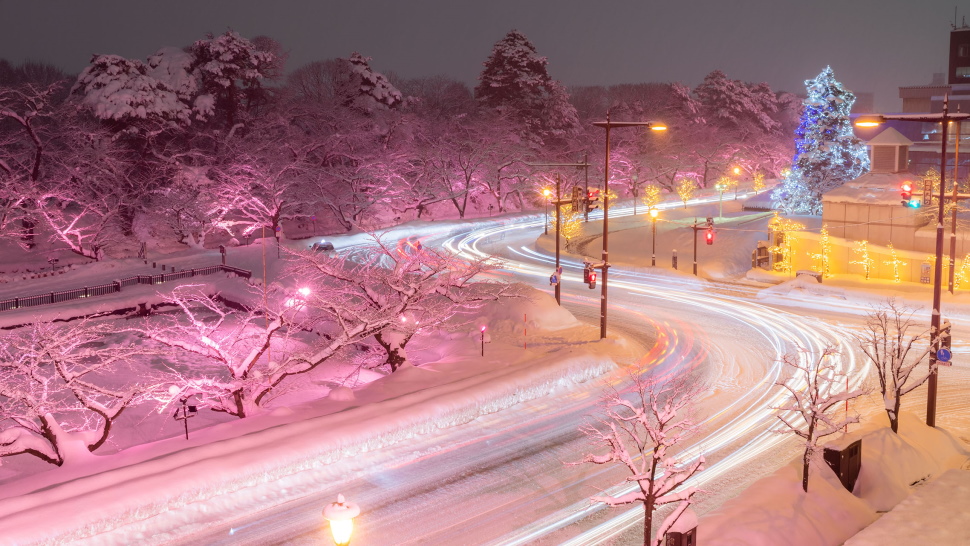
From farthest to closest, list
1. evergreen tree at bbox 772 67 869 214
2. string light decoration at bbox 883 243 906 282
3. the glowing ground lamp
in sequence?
evergreen tree at bbox 772 67 869 214
string light decoration at bbox 883 243 906 282
the glowing ground lamp

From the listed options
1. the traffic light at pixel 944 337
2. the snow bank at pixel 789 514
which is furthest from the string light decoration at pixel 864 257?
the snow bank at pixel 789 514

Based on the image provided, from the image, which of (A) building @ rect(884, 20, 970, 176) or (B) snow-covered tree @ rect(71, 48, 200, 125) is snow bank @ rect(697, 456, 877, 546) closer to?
(B) snow-covered tree @ rect(71, 48, 200, 125)

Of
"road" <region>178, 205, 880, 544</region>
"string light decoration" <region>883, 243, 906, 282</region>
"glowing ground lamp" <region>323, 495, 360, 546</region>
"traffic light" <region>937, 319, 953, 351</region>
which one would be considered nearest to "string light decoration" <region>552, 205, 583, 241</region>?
"string light decoration" <region>883, 243, 906, 282</region>

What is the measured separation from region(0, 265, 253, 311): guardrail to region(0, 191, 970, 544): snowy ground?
12.9 m

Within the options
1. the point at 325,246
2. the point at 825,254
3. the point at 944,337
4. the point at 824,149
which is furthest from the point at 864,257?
the point at 325,246

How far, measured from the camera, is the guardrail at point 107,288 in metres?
31.5

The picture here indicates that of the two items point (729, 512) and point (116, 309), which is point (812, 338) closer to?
point (729, 512)

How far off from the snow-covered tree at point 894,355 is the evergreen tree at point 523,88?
46.8 metres

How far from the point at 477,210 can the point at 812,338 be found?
42523 millimetres

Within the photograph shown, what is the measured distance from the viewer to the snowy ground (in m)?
12.5

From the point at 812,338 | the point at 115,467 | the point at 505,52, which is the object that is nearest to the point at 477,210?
the point at 505,52

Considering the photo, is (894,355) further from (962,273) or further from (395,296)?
(962,273)

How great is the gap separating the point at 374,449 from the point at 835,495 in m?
9.20

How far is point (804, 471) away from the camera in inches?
534
